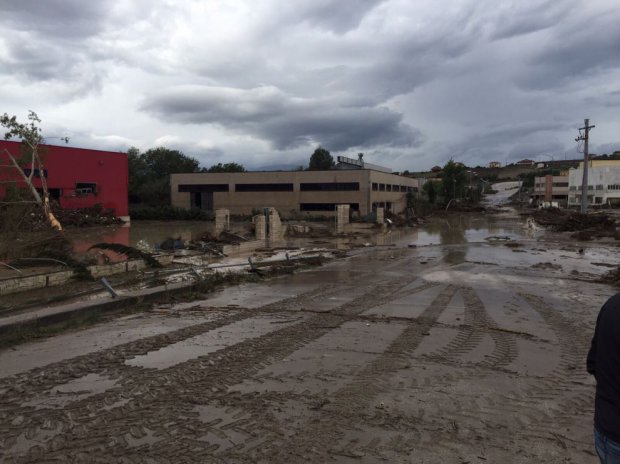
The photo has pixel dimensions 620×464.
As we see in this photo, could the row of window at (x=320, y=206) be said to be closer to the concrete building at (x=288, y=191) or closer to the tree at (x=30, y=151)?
the concrete building at (x=288, y=191)

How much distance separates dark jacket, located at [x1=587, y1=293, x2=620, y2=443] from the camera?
227 cm

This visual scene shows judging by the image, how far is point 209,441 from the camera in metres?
3.66

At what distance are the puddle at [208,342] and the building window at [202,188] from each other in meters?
52.1

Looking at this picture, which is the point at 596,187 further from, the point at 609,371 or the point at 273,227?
the point at 609,371

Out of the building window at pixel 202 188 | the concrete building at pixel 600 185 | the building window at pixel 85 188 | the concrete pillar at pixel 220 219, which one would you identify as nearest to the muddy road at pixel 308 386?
the concrete pillar at pixel 220 219

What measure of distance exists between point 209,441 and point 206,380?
1.40m

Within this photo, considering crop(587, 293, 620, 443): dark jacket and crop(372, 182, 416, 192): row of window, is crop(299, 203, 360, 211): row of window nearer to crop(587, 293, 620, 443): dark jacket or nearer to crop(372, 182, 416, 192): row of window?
crop(372, 182, 416, 192): row of window

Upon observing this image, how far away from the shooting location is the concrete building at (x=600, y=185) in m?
75.9

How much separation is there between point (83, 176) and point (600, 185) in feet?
263

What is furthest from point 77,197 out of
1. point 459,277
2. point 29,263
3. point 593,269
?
point 593,269

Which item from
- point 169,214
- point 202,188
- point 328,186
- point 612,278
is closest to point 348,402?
point 612,278

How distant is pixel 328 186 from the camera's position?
177 ft

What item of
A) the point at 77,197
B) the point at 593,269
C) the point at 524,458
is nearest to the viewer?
the point at 524,458

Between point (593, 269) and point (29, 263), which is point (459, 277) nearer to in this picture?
point (593, 269)
